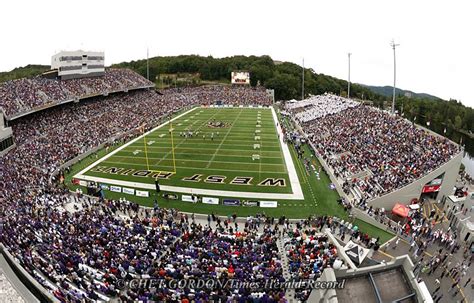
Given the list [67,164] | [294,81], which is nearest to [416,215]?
[67,164]

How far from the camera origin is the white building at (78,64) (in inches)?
2253

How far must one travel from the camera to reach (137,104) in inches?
2601

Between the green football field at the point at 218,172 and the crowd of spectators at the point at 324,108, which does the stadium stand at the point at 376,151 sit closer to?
the green football field at the point at 218,172

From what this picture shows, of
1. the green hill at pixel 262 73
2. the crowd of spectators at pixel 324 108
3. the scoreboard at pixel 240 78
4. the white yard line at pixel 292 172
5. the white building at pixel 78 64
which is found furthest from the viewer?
the green hill at pixel 262 73

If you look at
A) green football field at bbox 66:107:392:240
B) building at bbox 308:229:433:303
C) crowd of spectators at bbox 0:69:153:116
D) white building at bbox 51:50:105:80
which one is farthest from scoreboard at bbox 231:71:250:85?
building at bbox 308:229:433:303

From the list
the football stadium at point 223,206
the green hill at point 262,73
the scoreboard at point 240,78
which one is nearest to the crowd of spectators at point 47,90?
the football stadium at point 223,206

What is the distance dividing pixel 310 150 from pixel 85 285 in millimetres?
31019

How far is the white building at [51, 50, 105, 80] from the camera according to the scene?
57.2m

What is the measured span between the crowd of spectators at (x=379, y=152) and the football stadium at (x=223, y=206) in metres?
0.20

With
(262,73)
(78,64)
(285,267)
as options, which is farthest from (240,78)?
(285,267)

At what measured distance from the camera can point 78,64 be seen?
200 feet

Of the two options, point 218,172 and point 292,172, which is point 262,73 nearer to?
point 292,172

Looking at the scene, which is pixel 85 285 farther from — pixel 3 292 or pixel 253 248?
pixel 253 248

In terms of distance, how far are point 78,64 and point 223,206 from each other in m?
50.0
